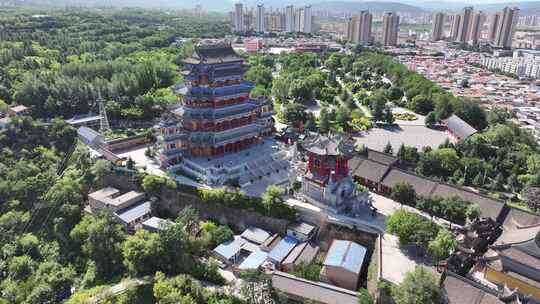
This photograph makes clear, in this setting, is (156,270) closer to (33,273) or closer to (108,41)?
(33,273)

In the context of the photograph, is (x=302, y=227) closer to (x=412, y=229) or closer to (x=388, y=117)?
(x=412, y=229)

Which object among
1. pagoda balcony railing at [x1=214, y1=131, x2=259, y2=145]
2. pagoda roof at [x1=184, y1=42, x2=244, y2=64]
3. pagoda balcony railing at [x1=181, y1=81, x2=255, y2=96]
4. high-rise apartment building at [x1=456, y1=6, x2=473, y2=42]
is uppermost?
high-rise apartment building at [x1=456, y1=6, x2=473, y2=42]

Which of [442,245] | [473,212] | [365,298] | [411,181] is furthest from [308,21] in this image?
[365,298]

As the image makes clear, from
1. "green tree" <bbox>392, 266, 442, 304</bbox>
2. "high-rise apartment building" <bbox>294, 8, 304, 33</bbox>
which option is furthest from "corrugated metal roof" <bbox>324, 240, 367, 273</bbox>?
"high-rise apartment building" <bbox>294, 8, 304, 33</bbox>

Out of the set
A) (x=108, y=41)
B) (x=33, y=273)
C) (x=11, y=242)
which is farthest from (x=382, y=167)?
(x=108, y=41)

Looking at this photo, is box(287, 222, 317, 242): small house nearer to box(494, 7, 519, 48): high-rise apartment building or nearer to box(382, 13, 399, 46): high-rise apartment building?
box(382, 13, 399, 46): high-rise apartment building

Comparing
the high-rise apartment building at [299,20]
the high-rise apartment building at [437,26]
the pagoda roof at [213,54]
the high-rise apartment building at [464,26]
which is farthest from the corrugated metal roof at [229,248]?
the high-rise apartment building at [437,26]

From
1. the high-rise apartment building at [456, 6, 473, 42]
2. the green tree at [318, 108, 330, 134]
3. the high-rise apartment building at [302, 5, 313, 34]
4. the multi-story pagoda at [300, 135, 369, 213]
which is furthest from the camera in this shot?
the high-rise apartment building at [302, 5, 313, 34]

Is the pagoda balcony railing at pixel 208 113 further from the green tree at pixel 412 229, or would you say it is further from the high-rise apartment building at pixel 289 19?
the high-rise apartment building at pixel 289 19
